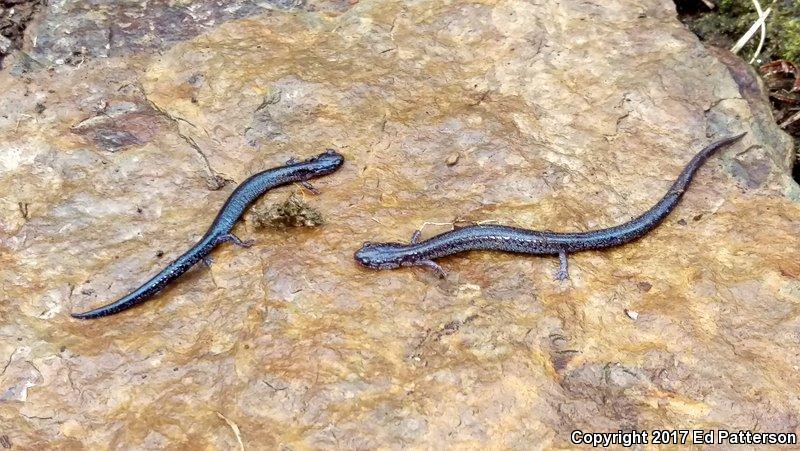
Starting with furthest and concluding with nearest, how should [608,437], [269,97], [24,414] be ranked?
[269,97] < [24,414] < [608,437]

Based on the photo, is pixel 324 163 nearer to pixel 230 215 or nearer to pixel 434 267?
pixel 230 215

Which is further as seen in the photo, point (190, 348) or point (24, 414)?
point (190, 348)

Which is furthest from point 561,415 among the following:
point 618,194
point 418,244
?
point 618,194

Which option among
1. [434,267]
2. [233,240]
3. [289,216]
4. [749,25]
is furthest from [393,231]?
[749,25]

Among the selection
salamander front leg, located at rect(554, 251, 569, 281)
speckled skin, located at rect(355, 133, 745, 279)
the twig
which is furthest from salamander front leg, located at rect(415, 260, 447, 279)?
the twig

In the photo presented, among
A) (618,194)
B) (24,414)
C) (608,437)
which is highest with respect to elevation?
(618,194)

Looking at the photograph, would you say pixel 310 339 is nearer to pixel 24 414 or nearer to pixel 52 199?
pixel 24 414
